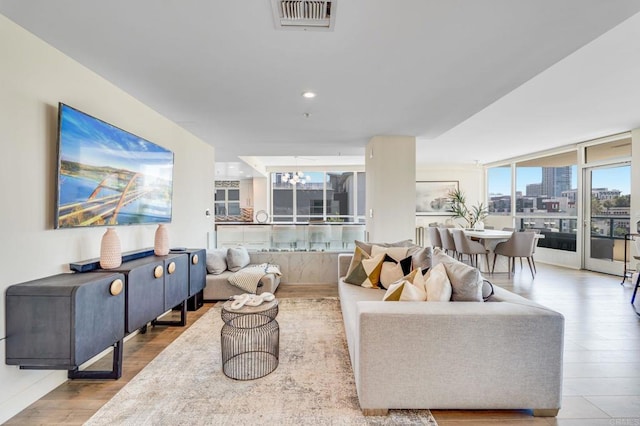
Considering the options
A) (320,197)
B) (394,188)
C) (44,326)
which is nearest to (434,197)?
(320,197)

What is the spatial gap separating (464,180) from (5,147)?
9.90 meters

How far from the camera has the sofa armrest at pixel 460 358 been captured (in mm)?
1772

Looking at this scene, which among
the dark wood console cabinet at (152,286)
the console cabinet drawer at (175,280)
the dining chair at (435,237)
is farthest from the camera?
the dining chair at (435,237)

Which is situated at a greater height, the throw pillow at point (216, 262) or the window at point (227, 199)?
the window at point (227, 199)

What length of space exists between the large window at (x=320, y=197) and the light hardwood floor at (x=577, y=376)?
5400 millimetres

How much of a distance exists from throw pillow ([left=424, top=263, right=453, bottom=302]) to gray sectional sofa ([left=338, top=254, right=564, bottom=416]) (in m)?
0.22

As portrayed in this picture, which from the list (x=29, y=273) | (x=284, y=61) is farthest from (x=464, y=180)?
(x=29, y=273)

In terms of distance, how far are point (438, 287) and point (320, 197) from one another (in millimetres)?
7671

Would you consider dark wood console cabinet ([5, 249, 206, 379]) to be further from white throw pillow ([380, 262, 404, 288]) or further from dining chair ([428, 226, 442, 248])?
dining chair ([428, 226, 442, 248])

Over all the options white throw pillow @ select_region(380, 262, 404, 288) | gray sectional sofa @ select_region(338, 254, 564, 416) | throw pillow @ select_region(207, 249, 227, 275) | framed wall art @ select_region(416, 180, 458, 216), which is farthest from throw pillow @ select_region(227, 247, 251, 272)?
framed wall art @ select_region(416, 180, 458, 216)

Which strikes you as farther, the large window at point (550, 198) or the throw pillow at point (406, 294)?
the large window at point (550, 198)

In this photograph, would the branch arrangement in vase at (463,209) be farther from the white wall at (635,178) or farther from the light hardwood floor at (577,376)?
the light hardwood floor at (577,376)

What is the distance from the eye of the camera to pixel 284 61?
7.30 ft

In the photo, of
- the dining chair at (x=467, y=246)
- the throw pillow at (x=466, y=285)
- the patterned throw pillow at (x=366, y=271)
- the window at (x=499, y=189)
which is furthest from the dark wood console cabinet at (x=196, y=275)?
the window at (x=499, y=189)
